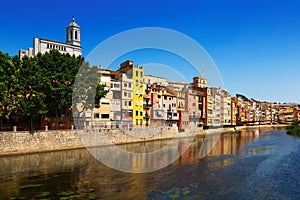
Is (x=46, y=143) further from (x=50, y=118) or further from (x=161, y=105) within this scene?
(x=161, y=105)

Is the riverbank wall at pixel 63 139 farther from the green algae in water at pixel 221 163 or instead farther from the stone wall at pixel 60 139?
the green algae in water at pixel 221 163

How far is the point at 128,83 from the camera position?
190 ft

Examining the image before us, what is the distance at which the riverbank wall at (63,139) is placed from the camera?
3266 cm

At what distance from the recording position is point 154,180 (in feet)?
67.6

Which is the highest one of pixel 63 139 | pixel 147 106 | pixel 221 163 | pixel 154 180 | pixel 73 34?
pixel 73 34

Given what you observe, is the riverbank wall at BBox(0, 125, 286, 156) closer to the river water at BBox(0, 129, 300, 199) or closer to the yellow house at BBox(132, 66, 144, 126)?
the river water at BBox(0, 129, 300, 199)

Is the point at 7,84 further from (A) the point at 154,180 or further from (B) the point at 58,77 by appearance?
(A) the point at 154,180

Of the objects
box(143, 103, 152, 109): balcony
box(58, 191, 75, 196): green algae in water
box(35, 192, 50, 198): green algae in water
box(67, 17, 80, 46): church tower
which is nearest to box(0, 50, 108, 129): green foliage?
box(143, 103, 152, 109): balcony

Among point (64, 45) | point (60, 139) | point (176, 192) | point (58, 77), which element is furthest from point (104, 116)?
point (176, 192)

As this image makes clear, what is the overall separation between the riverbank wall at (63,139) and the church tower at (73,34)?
3438cm

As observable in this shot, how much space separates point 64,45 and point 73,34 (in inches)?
227

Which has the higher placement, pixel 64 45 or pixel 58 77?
pixel 64 45

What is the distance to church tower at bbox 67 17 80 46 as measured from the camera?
67125mm

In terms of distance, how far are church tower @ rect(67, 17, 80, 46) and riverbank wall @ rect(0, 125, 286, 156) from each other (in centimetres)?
3438
